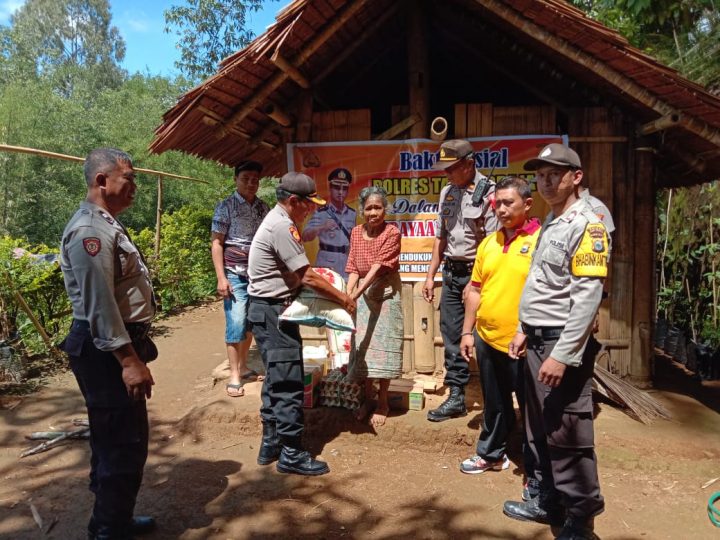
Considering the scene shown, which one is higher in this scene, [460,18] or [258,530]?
[460,18]

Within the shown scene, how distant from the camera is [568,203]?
250cm

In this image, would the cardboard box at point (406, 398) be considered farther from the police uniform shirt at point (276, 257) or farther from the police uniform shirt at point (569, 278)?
the police uniform shirt at point (569, 278)

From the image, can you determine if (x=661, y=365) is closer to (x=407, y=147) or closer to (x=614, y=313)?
(x=614, y=313)

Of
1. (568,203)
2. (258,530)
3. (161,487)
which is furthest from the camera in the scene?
(161,487)

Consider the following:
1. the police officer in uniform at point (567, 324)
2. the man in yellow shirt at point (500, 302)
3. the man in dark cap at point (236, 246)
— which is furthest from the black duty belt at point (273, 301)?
the police officer in uniform at point (567, 324)

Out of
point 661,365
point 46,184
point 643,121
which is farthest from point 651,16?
point 46,184

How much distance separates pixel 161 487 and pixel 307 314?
1.54 m

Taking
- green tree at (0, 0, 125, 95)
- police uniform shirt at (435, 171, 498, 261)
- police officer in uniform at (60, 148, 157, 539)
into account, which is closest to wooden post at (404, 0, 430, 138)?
police uniform shirt at (435, 171, 498, 261)

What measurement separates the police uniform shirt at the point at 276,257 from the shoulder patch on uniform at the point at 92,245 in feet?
4.04

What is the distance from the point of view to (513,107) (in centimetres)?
479

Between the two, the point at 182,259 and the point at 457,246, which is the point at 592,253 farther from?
the point at 182,259

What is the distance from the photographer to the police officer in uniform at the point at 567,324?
2314mm

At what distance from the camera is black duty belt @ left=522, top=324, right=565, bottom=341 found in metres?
2.49

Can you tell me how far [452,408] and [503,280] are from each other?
1.51 m
